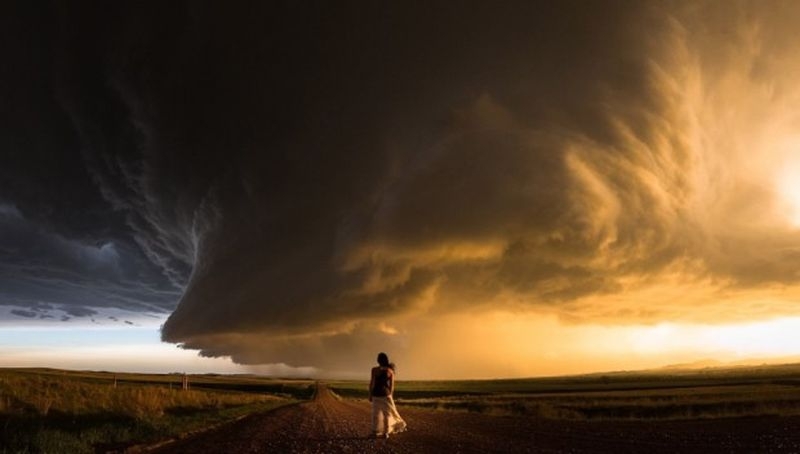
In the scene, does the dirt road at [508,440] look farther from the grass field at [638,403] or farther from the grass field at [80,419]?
the grass field at [638,403]

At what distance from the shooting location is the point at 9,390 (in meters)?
24.3

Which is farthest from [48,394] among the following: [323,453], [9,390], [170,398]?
[323,453]

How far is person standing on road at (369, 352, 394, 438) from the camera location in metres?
18.6

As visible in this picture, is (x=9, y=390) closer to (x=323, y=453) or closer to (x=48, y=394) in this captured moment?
(x=48, y=394)

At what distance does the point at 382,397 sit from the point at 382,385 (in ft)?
1.40

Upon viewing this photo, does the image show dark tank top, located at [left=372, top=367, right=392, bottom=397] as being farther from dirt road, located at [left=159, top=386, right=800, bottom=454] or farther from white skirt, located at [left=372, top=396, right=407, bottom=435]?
dirt road, located at [left=159, top=386, right=800, bottom=454]

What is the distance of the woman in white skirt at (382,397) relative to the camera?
1856 cm

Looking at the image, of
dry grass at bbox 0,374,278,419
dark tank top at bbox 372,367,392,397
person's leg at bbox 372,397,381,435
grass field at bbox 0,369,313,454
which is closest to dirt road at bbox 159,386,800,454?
person's leg at bbox 372,397,381,435

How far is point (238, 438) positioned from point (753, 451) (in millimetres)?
14493

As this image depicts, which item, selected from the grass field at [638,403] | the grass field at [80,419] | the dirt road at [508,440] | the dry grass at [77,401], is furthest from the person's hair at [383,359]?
the grass field at [638,403]

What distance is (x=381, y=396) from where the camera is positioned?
18734 mm

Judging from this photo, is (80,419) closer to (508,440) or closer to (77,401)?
(77,401)

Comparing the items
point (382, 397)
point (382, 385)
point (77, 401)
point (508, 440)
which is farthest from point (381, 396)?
point (77, 401)

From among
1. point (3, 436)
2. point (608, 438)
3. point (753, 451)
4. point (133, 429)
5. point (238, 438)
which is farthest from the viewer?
point (133, 429)
